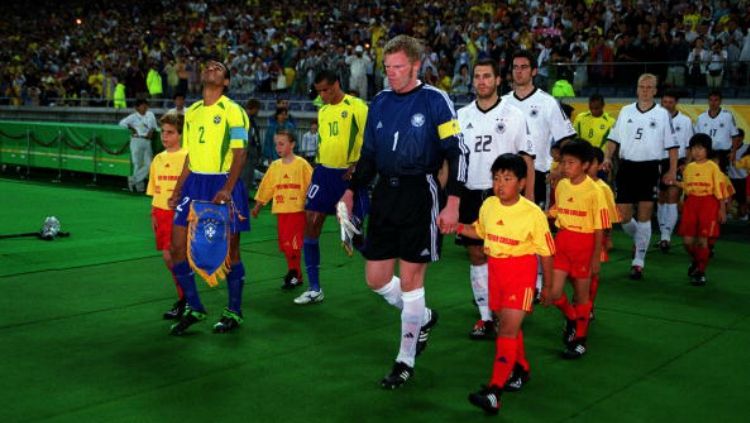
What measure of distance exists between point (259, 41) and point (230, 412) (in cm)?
2469

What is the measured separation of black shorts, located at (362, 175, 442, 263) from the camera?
545 cm

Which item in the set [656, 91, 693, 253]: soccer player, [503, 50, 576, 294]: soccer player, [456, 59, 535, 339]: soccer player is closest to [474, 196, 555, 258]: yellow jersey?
[456, 59, 535, 339]: soccer player

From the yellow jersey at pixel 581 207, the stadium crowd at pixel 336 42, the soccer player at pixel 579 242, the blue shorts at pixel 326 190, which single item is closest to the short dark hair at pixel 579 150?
the soccer player at pixel 579 242

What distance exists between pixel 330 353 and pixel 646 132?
502 centimetres

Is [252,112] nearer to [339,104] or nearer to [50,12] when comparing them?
[339,104]

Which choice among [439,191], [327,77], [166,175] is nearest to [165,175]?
[166,175]

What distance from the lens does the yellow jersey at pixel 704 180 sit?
9.31m

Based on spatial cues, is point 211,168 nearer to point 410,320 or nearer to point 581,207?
point 410,320

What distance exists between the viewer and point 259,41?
28.5 metres

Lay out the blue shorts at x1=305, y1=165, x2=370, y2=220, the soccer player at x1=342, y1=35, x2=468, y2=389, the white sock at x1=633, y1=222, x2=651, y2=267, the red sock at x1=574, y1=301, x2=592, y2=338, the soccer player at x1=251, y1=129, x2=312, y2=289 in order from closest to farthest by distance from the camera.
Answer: the soccer player at x1=342, y1=35, x2=468, y2=389, the red sock at x1=574, y1=301, x2=592, y2=338, the blue shorts at x1=305, y1=165, x2=370, y2=220, the soccer player at x1=251, y1=129, x2=312, y2=289, the white sock at x1=633, y1=222, x2=651, y2=267

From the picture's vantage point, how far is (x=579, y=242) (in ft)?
21.1

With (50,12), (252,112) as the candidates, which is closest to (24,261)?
(252,112)

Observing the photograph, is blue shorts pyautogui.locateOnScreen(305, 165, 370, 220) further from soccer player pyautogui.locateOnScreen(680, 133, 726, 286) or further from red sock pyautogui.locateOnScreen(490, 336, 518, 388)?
soccer player pyautogui.locateOnScreen(680, 133, 726, 286)

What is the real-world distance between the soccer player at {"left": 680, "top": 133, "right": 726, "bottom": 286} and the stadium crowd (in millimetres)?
6047
